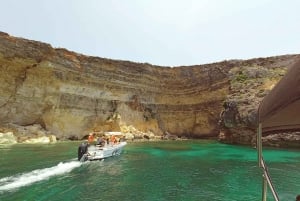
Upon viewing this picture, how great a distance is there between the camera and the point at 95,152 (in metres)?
28.5

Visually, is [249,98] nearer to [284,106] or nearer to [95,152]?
[95,152]

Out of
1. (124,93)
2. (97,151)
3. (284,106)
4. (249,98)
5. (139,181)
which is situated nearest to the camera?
(284,106)

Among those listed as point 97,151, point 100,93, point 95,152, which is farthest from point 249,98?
point 95,152

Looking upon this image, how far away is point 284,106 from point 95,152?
2599 cm

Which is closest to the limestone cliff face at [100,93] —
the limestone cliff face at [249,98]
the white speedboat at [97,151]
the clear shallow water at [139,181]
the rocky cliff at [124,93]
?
the rocky cliff at [124,93]

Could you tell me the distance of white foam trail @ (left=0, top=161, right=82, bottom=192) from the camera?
16.3 metres

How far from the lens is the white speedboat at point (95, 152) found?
88.6ft

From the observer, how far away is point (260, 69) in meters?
59.2

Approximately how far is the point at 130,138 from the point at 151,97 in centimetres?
1298

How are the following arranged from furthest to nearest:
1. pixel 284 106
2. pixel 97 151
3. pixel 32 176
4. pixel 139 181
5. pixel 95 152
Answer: pixel 97 151
pixel 95 152
pixel 32 176
pixel 139 181
pixel 284 106

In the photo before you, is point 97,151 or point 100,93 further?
point 100,93

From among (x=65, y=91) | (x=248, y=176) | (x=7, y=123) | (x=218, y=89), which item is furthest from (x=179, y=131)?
(x=248, y=176)

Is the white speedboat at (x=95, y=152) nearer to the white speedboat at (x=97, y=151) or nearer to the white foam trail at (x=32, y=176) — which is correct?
the white speedboat at (x=97, y=151)

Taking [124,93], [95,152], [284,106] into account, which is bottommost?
[95,152]
